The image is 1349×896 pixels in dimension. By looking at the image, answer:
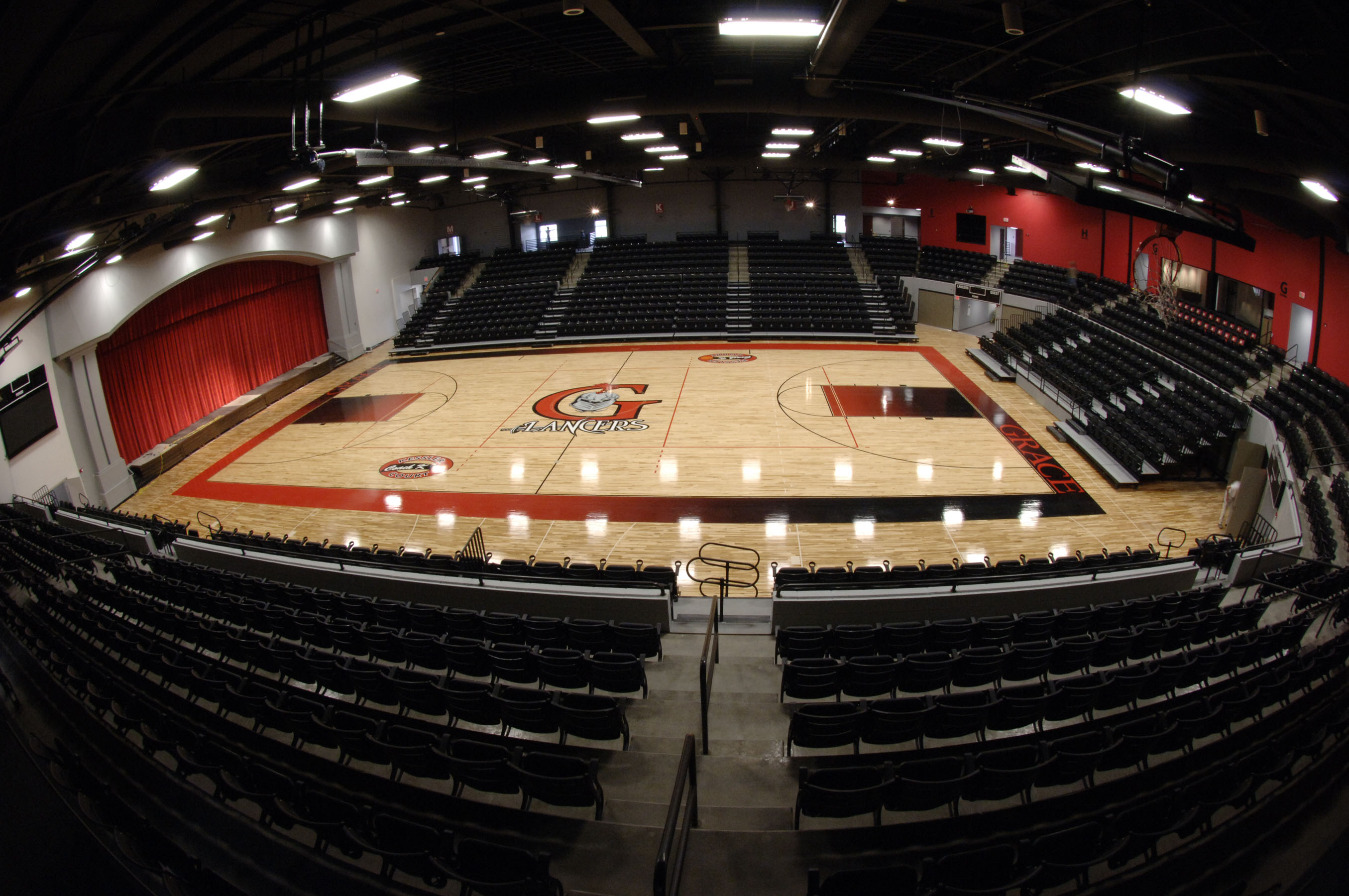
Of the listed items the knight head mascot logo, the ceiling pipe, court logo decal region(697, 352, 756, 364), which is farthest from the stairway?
the ceiling pipe

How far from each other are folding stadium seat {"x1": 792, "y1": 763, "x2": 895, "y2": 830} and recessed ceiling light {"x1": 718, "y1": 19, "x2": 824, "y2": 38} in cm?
714

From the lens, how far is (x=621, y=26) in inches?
326

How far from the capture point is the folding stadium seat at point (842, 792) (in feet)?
14.7

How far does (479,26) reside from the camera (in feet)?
28.2

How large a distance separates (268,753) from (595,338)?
22.9 metres

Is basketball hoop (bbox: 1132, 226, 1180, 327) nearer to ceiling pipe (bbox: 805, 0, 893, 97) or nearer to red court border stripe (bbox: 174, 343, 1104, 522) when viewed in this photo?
red court border stripe (bbox: 174, 343, 1104, 522)

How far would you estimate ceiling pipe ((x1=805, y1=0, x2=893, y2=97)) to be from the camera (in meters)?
6.92

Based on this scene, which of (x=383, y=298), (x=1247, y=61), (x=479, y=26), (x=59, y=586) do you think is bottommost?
(x=59, y=586)

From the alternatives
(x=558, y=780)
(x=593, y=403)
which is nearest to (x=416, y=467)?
(x=593, y=403)

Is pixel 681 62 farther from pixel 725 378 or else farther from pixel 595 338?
pixel 595 338

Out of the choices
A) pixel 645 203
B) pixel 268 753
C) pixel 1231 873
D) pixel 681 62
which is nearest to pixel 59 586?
pixel 268 753

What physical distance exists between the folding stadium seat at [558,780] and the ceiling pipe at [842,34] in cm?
734

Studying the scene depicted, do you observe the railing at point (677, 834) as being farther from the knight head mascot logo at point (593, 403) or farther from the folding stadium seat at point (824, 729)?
the knight head mascot logo at point (593, 403)

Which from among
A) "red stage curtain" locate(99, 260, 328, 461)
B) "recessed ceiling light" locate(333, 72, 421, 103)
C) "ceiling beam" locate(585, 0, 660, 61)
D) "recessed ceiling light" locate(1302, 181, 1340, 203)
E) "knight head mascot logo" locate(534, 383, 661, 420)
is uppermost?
"ceiling beam" locate(585, 0, 660, 61)
